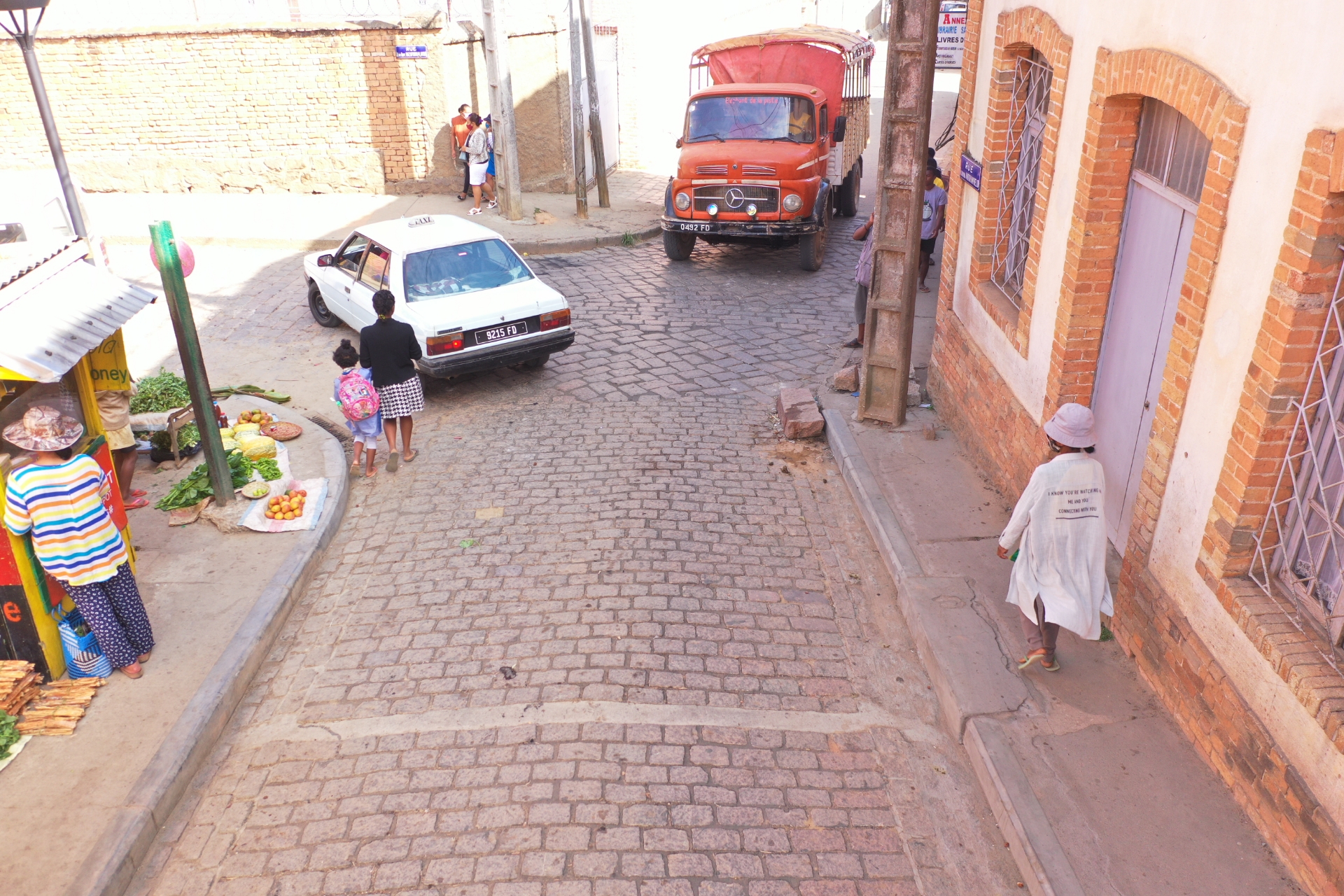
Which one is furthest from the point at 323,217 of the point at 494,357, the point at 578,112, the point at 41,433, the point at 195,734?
the point at 195,734

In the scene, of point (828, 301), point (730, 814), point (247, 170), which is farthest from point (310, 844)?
point (247, 170)

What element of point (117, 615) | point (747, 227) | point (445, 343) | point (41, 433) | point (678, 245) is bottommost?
point (678, 245)

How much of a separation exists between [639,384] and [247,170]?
12319 mm

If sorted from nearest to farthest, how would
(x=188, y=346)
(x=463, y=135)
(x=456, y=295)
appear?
(x=188, y=346)
(x=456, y=295)
(x=463, y=135)

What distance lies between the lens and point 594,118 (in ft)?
55.0

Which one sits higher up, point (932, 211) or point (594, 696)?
point (932, 211)

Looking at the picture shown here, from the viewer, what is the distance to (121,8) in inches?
709

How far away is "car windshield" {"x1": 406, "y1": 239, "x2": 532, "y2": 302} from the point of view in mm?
9938

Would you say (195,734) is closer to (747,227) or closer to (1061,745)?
(1061,745)

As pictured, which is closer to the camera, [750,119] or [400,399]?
[400,399]

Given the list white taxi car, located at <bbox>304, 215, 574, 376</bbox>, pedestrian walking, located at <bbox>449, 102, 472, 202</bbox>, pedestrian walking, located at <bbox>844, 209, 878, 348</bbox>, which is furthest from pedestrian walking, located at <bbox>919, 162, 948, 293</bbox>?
pedestrian walking, located at <bbox>449, 102, 472, 202</bbox>

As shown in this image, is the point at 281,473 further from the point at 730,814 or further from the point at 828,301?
the point at 828,301

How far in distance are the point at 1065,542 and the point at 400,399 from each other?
222 inches

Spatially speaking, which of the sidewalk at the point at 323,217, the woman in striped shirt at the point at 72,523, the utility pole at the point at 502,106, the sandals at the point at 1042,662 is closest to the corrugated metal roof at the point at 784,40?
the sidewalk at the point at 323,217
